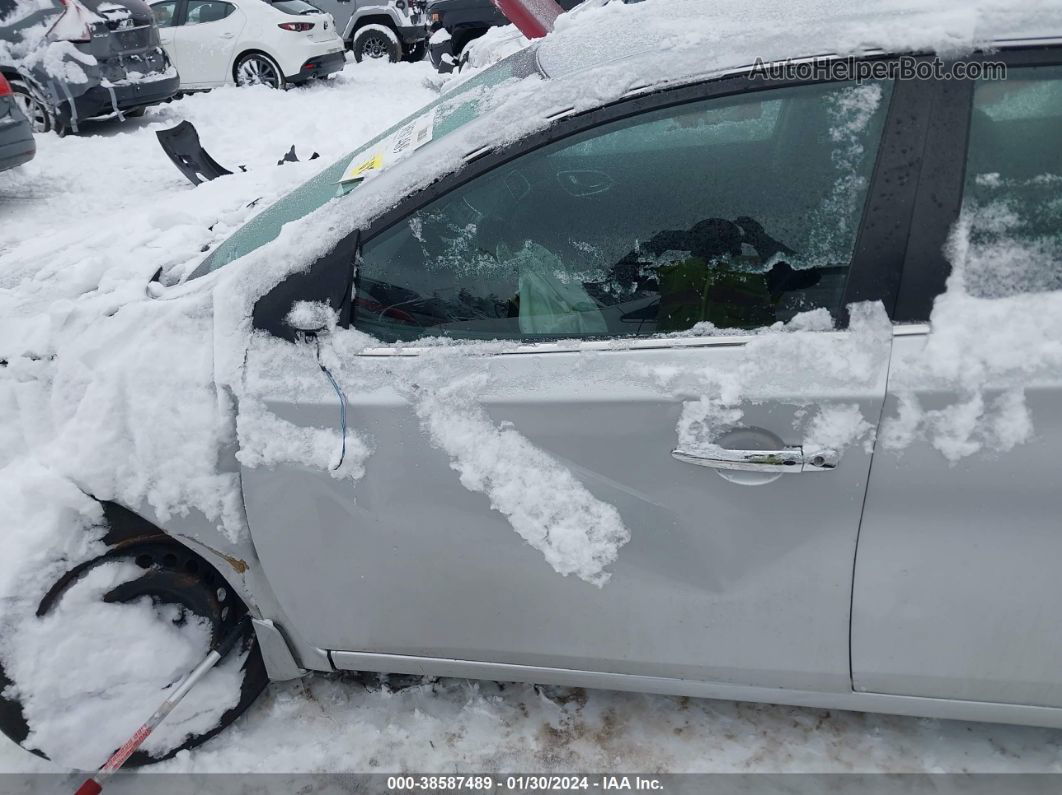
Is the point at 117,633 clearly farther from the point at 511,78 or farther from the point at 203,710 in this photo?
the point at 511,78

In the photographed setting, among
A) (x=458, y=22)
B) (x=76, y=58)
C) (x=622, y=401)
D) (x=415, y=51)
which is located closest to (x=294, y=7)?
(x=458, y=22)

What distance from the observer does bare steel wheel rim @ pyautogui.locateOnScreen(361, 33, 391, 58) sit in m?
14.4

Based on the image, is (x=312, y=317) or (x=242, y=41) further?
(x=242, y=41)

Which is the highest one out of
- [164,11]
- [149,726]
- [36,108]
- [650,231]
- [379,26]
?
[379,26]

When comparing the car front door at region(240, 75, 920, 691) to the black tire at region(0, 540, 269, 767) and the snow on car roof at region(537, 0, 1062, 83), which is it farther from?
the black tire at region(0, 540, 269, 767)

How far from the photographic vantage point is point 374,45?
14508mm

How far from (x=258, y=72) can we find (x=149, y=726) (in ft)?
35.5

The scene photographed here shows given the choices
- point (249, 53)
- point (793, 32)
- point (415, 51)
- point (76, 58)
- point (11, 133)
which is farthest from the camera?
point (415, 51)

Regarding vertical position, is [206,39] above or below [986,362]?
above

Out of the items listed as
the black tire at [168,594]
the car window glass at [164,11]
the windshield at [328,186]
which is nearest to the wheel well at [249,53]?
the car window glass at [164,11]

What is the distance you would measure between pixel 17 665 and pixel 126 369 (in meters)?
0.77

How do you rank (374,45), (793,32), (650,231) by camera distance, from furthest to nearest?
(374,45) → (650,231) → (793,32)

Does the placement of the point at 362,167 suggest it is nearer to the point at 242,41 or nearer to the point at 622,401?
the point at 622,401

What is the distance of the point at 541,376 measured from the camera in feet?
5.71
